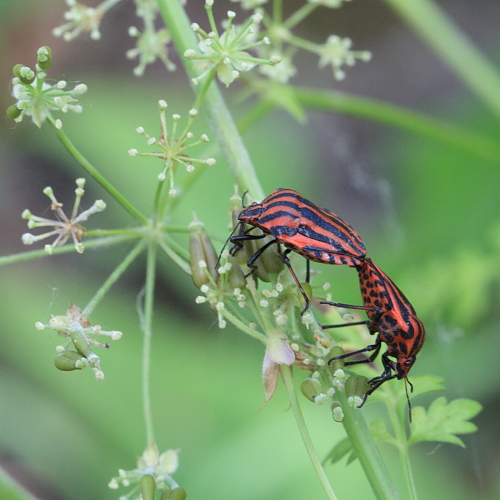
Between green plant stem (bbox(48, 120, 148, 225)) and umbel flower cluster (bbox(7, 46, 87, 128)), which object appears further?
green plant stem (bbox(48, 120, 148, 225))

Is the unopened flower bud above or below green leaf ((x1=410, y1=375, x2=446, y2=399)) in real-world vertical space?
below

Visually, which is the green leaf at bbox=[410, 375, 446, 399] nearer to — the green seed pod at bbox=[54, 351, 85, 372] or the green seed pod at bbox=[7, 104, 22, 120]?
the green seed pod at bbox=[54, 351, 85, 372]

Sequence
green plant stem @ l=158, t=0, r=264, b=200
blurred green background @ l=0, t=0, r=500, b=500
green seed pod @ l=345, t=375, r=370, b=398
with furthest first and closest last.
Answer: blurred green background @ l=0, t=0, r=500, b=500, green plant stem @ l=158, t=0, r=264, b=200, green seed pod @ l=345, t=375, r=370, b=398

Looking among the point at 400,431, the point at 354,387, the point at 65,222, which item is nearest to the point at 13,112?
the point at 65,222

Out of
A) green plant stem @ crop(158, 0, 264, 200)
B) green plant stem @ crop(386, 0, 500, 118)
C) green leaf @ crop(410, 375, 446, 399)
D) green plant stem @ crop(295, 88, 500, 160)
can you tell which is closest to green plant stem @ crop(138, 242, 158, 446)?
green plant stem @ crop(158, 0, 264, 200)

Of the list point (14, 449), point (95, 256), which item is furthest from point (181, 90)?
point (14, 449)

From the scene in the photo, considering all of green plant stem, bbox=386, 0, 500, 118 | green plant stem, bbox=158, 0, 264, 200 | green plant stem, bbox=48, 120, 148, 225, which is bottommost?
green plant stem, bbox=48, 120, 148, 225

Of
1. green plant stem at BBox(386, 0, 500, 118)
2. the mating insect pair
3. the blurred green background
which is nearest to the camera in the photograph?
the mating insect pair
